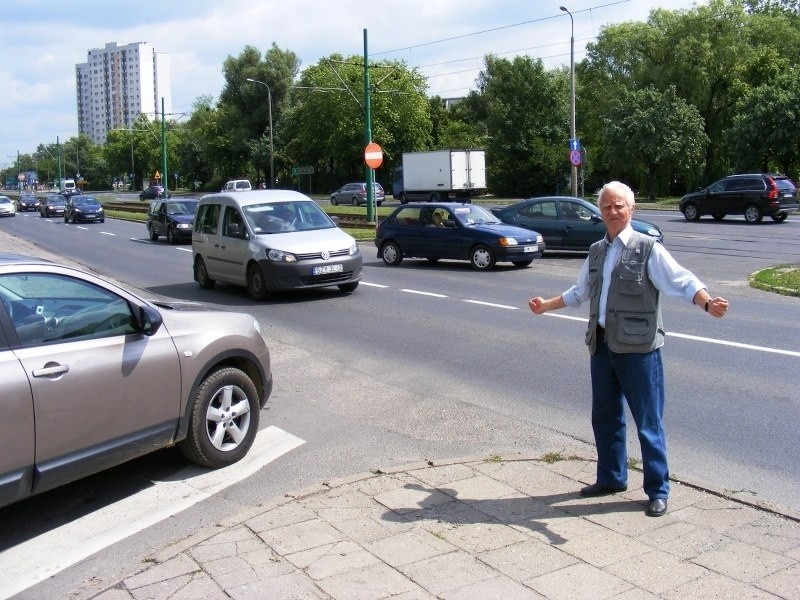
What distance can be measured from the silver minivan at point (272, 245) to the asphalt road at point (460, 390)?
1.37 ft

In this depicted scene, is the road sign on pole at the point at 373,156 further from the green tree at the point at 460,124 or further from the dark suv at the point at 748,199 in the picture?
the green tree at the point at 460,124

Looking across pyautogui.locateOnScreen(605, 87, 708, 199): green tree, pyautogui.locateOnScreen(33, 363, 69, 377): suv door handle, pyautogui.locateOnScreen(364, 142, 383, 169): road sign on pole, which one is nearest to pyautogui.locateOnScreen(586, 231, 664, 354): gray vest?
pyautogui.locateOnScreen(33, 363, 69, 377): suv door handle

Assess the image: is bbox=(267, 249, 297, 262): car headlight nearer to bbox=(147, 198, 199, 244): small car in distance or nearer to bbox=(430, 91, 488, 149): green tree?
bbox=(147, 198, 199, 244): small car in distance

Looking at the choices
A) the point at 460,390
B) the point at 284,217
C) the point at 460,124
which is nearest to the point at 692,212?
the point at 284,217

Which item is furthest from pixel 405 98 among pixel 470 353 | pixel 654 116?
pixel 470 353

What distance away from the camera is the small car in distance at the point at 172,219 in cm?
3045

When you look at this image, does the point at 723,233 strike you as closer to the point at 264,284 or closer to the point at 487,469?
the point at 264,284

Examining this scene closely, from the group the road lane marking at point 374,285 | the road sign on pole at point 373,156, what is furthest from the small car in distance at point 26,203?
the road lane marking at point 374,285

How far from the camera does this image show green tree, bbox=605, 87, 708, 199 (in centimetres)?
4838

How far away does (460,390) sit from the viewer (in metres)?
8.05

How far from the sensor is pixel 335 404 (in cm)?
770

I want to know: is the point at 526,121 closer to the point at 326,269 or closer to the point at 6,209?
the point at 6,209

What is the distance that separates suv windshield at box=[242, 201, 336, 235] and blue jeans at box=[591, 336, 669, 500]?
1070 cm

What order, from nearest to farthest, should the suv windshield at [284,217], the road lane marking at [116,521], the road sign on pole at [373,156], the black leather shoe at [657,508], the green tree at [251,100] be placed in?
the road lane marking at [116,521], the black leather shoe at [657,508], the suv windshield at [284,217], the road sign on pole at [373,156], the green tree at [251,100]
